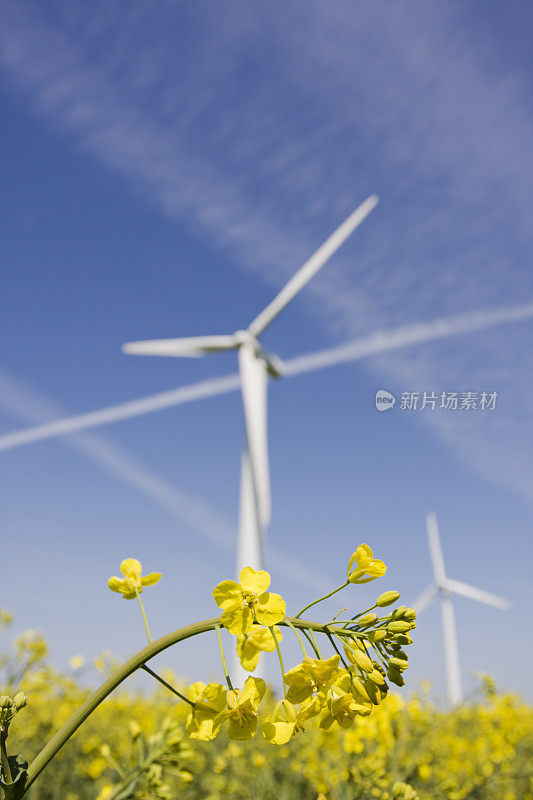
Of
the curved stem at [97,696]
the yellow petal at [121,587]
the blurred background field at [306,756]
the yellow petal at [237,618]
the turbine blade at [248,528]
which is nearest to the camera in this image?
the curved stem at [97,696]

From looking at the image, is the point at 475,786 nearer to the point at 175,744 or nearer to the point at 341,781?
the point at 341,781

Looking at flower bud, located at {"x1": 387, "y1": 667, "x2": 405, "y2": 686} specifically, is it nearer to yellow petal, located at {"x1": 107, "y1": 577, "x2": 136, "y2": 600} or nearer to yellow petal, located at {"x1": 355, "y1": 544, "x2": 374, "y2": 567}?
yellow petal, located at {"x1": 355, "y1": 544, "x2": 374, "y2": 567}

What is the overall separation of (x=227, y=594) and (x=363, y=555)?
310 millimetres

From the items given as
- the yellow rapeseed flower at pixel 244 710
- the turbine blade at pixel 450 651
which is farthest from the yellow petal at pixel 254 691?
the turbine blade at pixel 450 651

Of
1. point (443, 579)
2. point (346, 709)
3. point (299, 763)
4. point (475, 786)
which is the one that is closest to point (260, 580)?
point (346, 709)

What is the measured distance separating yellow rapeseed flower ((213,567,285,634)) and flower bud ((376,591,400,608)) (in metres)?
0.24

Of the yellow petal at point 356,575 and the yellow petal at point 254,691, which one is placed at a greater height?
the yellow petal at point 356,575

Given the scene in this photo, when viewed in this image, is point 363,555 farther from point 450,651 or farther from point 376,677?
point 450,651

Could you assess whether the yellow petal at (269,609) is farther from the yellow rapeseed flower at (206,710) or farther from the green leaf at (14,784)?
the green leaf at (14,784)

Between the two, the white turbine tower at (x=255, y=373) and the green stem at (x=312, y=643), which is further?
the white turbine tower at (x=255, y=373)

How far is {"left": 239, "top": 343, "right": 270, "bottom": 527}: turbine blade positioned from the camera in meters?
14.9

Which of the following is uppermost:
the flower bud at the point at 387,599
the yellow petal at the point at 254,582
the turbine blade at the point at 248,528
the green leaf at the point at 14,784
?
the turbine blade at the point at 248,528

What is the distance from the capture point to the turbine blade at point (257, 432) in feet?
48.7

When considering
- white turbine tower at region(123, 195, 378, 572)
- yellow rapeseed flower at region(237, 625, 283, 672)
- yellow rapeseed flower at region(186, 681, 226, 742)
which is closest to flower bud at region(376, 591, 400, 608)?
yellow rapeseed flower at region(237, 625, 283, 672)
